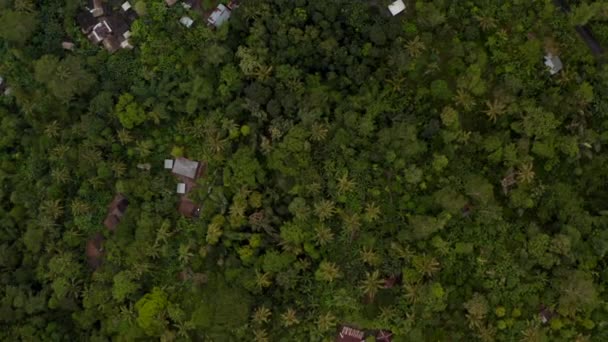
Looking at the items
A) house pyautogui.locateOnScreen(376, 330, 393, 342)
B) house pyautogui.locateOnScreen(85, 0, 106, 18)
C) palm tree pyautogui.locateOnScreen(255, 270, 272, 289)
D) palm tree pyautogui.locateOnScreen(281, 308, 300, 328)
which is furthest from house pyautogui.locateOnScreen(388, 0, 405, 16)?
house pyautogui.locateOnScreen(85, 0, 106, 18)

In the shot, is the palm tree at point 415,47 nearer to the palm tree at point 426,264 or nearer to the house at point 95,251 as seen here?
the palm tree at point 426,264

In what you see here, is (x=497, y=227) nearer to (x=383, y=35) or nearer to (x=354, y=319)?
(x=354, y=319)

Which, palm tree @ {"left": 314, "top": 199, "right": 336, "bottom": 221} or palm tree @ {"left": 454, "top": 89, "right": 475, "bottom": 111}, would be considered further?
palm tree @ {"left": 454, "top": 89, "right": 475, "bottom": 111}

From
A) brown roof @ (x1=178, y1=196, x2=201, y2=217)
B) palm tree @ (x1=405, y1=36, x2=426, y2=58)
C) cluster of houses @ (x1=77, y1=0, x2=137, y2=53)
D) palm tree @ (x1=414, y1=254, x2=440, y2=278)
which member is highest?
Answer: cluster of houses @ (x1=77, y1=0, x2=137, y2=53)

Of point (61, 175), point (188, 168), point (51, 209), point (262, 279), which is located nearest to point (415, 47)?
point (188, 168)

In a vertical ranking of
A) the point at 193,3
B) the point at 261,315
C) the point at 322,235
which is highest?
the point at 193,3

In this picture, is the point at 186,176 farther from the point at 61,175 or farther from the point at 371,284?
the point at 371,284

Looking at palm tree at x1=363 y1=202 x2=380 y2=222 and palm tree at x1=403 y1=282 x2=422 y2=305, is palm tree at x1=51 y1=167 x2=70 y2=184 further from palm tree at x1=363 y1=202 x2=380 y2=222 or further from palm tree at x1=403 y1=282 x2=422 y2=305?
palm tree at x1=403 y1=282 x2=422 y2=305
